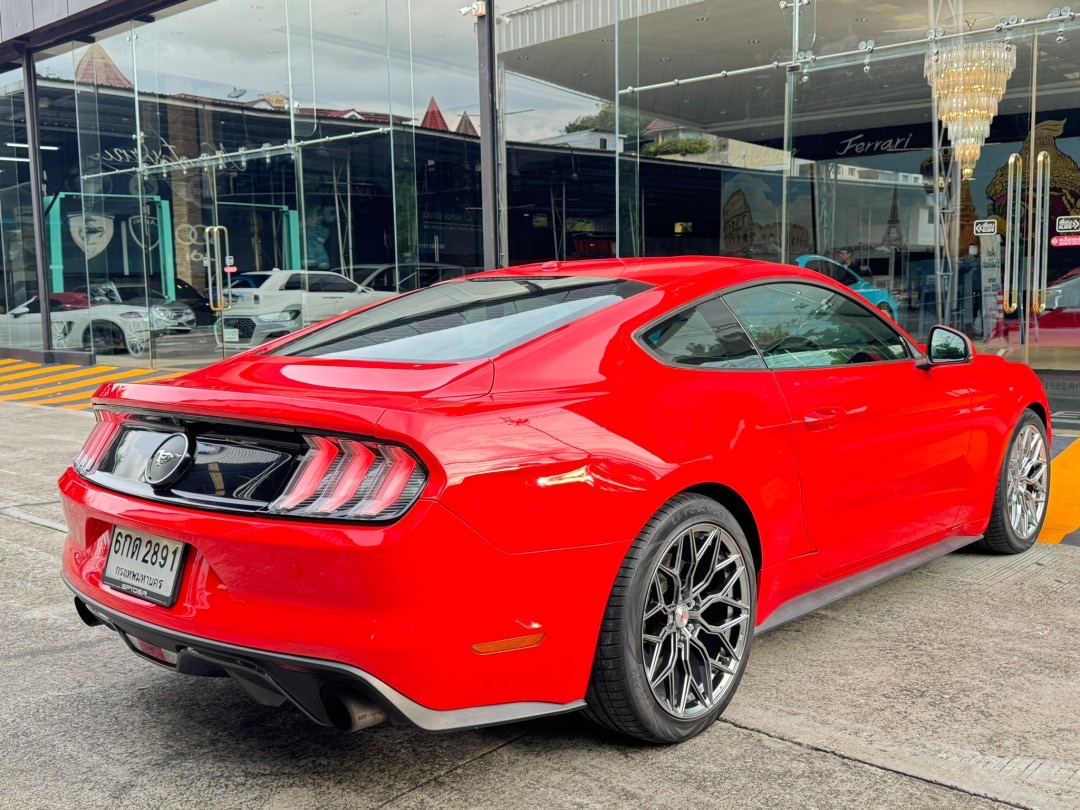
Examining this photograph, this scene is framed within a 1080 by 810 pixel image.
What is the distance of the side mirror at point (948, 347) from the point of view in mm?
4082

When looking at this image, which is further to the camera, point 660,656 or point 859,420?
point 859,420

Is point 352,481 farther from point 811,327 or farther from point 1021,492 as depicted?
point 1021,492

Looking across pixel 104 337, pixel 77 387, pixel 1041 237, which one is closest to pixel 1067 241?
pixel 1041 237

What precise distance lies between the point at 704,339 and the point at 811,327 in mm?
634

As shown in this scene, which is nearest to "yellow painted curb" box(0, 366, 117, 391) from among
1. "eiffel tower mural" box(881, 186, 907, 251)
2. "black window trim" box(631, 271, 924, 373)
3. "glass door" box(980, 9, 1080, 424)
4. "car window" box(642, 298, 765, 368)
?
"eiffel tower mural" box(881, 186, 907, 251)

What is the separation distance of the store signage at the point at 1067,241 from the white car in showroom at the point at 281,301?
820 cm

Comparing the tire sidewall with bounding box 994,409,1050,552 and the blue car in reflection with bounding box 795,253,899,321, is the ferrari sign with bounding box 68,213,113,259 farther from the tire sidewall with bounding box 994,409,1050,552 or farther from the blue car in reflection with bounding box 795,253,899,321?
the tire sidewall with bounding box 994,409,1050,552

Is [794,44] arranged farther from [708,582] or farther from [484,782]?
[484,782]

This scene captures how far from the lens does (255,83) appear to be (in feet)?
49.9

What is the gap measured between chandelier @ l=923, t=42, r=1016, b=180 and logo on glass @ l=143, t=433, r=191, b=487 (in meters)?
8.88

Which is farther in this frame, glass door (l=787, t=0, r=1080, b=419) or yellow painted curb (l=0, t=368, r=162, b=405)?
yellow painted curb (l=0, t=368, r=162, b=405)

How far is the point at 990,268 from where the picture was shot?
993 centimetres

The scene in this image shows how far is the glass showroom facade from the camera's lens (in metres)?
9.77

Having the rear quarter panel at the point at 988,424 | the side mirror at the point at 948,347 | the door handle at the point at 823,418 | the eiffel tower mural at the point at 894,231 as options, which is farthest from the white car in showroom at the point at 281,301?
the door handle at the point at 823,418
